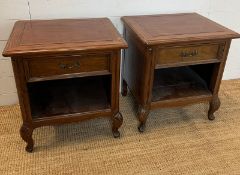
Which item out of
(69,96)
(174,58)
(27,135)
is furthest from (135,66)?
(27,135)

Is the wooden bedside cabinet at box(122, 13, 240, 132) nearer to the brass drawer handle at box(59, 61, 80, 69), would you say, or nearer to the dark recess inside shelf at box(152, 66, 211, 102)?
the dark recess inside shelf at box(152, 66, 211, 102)

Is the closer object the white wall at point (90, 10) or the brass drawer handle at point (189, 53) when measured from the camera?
the brass drawer handle at point (189, 53)

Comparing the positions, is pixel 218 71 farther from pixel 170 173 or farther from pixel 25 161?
pixel 25 161

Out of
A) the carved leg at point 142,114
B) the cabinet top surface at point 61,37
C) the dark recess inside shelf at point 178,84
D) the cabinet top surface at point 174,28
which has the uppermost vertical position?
the cabinet top surface at point 61,37

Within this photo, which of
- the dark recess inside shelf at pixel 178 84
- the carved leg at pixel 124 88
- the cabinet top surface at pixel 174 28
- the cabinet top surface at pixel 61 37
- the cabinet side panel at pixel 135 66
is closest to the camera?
the cabinet top surface at pixel 61 37

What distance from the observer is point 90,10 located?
Answer: 150 cm

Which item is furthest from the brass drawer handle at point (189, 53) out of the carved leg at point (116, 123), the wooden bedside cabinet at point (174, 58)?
the carved leg at point (116, 123)

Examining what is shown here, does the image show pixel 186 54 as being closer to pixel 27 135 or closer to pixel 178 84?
pixel 178 84

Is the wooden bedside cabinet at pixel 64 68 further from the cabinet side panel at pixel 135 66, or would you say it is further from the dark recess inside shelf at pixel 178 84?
the dark recess inside shelf at pixel 178 84

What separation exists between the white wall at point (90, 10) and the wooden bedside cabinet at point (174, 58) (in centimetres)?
9

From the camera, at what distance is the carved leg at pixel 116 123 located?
137cm

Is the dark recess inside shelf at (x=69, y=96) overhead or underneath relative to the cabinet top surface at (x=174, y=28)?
underneath

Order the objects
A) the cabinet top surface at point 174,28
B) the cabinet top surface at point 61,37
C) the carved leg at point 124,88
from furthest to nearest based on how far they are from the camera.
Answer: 1. the carved leg at point 124,88
2. the cabinet top surface at point 174,28
3. the cabinet top surface at point 61,37

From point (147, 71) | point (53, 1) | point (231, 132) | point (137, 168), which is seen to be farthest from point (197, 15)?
point (137, 168)
